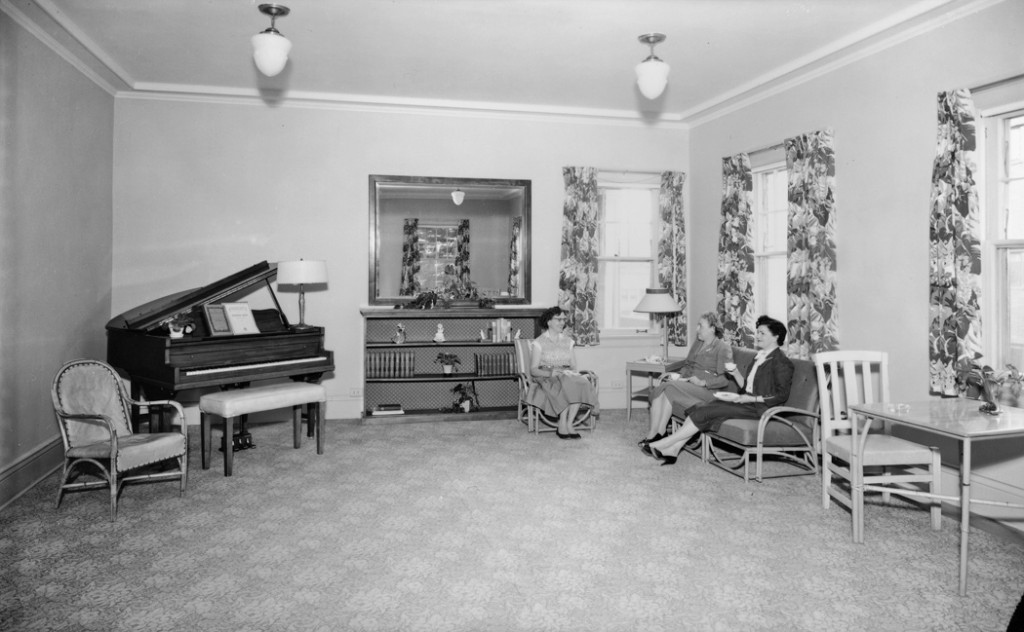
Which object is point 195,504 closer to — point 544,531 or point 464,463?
point 464,463

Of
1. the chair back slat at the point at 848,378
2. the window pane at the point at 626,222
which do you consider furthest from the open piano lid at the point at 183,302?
the chair back slat at the point at 848,378

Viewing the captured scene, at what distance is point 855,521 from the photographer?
3791 millimetres

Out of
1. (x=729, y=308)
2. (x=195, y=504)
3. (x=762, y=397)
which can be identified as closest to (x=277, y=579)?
(x=195, y=504)

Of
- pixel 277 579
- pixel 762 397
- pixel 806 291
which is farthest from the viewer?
pixel 806 291

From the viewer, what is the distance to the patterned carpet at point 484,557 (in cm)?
296

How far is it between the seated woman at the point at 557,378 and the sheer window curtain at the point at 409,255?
1478 mm

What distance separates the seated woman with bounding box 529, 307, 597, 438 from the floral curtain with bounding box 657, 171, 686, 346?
1.54 metres

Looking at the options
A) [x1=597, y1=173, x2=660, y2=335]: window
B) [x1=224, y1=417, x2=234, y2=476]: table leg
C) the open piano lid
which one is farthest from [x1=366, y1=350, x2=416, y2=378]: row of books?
[x1=597, y1=173, x2=660, y2=335]: window

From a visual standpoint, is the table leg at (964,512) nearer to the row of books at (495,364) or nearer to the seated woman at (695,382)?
the seated woman at (695,382)

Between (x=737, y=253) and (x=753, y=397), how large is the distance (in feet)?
6.34

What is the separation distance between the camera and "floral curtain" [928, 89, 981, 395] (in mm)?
4285

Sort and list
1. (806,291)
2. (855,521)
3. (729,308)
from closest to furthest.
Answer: (855,521), (806,291), (729,308)

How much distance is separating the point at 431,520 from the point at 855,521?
249cm

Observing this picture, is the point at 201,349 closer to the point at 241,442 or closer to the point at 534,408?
the point at 241,442
